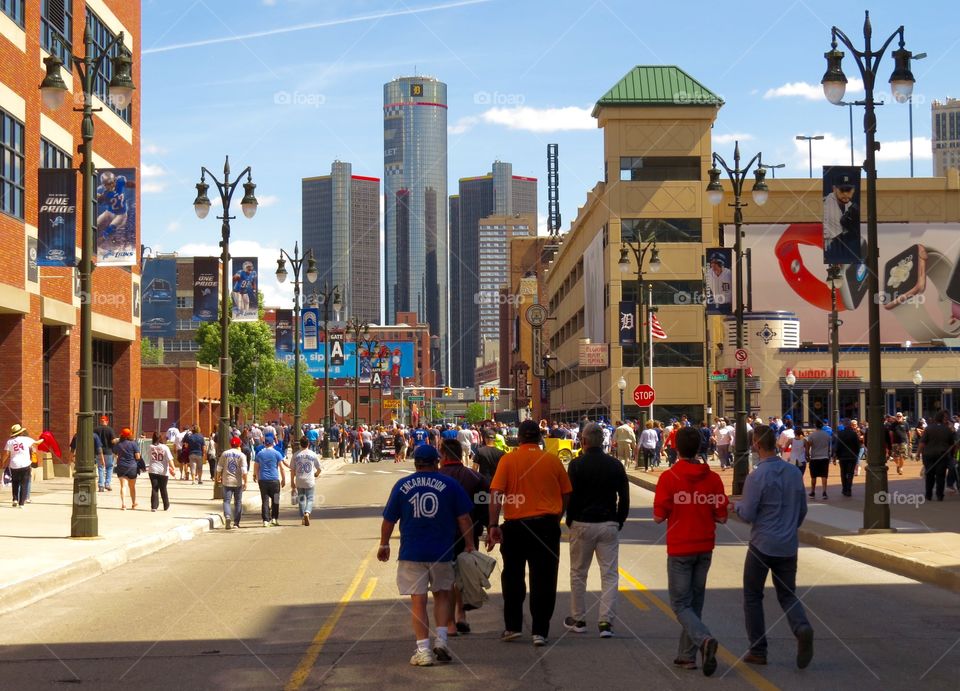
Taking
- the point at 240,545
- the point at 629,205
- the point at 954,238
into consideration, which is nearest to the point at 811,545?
the point at 240,545

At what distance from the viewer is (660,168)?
7969 centimetres

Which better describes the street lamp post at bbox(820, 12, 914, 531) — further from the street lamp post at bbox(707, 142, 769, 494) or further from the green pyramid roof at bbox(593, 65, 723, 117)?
the green pyramid roof at bbox(593, 65, 723, 117)

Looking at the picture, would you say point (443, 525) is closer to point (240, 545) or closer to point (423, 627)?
point (423, 627)

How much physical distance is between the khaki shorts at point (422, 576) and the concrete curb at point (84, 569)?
229 inches

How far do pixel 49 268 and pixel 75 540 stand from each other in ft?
63.8

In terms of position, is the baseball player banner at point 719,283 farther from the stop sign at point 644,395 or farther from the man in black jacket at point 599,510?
the man in black jacket at point 599,510

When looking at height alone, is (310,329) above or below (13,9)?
below

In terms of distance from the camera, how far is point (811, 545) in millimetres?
19531

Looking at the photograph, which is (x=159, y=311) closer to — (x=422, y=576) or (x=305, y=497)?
(x=305, y=497)

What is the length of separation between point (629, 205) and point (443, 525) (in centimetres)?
7072

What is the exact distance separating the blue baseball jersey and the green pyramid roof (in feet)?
234

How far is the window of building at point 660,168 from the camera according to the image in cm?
7944

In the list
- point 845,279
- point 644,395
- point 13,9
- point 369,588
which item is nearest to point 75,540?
point 369,588

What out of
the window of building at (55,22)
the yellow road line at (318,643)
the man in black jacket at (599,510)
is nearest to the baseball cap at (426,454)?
A: the man in black jacket at (599,510)
